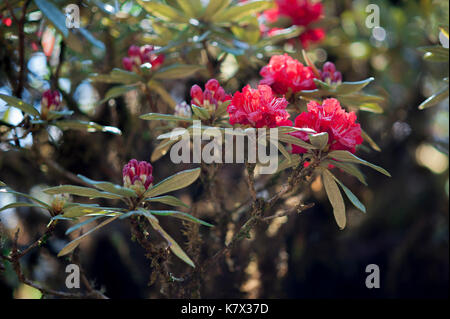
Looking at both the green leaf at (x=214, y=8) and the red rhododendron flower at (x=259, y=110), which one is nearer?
the red rhododendron flower at (x=259, y=110)

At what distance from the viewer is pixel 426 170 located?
8.39ft

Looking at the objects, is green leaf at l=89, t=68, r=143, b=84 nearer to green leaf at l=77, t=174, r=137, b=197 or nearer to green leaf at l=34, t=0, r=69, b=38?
green leaf at l=34, t=0, r=69, b=38

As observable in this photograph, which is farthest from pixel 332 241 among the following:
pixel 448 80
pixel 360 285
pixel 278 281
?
pixel 448 80

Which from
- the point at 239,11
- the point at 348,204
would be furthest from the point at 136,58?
the point at 348,204

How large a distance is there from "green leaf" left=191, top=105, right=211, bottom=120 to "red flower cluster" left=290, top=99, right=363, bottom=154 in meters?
0.24

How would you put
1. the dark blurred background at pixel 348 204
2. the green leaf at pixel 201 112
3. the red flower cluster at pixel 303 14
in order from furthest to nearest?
the red flower cluster at pixel 303 14, the dark blurred background at pixel 348 204, the green leaf at pixel 201 112

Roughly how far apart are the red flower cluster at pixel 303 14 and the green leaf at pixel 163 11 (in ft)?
2.40

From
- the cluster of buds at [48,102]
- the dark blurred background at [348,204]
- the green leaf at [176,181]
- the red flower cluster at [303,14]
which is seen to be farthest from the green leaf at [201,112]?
the red flower cluster at [303,14]

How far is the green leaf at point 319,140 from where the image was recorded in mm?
996

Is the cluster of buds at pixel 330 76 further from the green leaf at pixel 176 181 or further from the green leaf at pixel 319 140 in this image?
the green leaf at pixel 176 181

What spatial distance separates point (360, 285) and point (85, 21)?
1935mm

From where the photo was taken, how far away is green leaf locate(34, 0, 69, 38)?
1.31m

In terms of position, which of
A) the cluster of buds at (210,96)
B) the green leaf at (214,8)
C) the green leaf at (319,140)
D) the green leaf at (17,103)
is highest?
the green leaf at (214,8)
